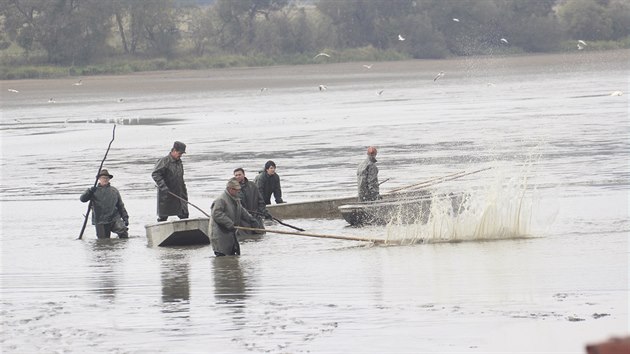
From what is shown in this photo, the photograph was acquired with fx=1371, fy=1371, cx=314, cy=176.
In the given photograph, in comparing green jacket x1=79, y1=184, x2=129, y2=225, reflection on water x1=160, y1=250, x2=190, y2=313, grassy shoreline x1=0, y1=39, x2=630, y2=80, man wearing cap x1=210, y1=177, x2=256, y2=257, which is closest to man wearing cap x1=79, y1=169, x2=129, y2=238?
green jacket x1=79, y1=184, x2=129, y2=225

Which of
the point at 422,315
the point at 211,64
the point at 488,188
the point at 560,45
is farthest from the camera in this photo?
the point at 560,45

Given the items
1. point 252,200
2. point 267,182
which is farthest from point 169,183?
point 267,182

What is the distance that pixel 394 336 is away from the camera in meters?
12.0

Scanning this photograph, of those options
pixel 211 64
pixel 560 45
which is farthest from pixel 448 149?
pixel 560 45

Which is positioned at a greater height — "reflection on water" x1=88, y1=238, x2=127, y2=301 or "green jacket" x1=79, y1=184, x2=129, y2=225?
"green jacket" x1=79, y1=184, x2=129, y2=225

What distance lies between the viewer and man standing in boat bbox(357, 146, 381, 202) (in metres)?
19.6

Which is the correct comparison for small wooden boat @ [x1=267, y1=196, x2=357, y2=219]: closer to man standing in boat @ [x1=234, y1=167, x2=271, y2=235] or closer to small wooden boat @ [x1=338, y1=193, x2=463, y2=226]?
small wooden boat @ [x1=338, y1=193, x2=463, y2=226]

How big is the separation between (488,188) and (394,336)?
7.74 m

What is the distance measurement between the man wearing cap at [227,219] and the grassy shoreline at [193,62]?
7436 centimetres

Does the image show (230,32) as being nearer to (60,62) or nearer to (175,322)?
(60,62)

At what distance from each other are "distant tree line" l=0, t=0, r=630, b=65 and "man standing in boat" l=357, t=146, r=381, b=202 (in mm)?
78565

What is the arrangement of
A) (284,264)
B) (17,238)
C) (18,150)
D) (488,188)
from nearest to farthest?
(284,264) < (488,188) < (17,238) < (18,150)

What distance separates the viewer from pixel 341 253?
697 inches

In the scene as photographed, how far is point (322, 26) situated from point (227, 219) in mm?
90260
